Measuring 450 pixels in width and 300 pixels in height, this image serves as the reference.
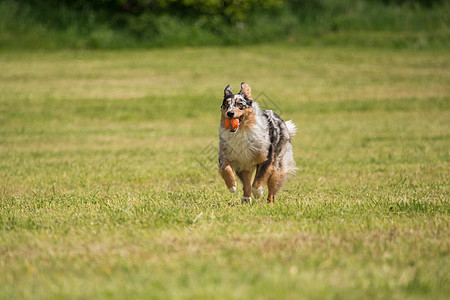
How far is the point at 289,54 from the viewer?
2839 centimetres

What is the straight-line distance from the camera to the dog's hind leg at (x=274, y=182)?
7.45 m

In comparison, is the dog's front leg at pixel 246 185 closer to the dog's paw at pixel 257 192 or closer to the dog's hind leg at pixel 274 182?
the dog's paw at pixel 257 192

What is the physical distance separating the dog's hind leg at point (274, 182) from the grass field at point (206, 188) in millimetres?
273

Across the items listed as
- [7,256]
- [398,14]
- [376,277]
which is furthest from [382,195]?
[398,14]

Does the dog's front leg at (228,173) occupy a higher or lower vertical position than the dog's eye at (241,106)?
lower

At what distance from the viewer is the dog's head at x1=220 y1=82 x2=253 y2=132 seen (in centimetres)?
682

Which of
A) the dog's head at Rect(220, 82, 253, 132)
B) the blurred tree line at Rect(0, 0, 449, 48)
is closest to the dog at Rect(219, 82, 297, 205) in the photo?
the dog's head at Rect(220, 82, 253, 132)

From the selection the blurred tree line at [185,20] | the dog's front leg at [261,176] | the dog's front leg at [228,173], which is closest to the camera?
the dog's front leg at [228,173]

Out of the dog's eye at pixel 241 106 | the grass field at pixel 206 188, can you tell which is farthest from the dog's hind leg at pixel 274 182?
the dog's eye at pixel 241 106

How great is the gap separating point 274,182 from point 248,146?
2.31 feet

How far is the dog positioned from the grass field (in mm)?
321

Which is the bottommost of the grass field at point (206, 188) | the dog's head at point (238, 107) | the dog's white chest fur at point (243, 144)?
the grass field at point (206, 188)

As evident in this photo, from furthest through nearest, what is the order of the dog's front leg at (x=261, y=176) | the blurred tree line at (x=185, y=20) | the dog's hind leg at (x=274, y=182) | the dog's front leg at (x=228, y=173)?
1. the blurred tree line at (x=185, y=20)
2. the dog's hind leg at (x=274, y=182)
3. the dog's front leg at (x=261, y=176)
4. the dog's front leg at (x=228, y=173)

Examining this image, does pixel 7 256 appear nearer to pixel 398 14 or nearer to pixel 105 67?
pixel 105 67
